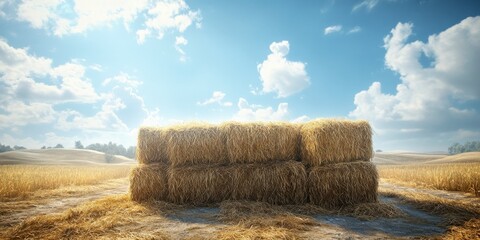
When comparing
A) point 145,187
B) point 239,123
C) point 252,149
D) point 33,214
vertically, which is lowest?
point 33,214

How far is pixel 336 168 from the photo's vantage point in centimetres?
674

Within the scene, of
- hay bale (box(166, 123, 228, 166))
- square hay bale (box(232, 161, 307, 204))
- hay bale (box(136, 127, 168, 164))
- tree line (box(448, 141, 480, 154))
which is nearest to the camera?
square hay bale (box(232, 161, 307, 204))

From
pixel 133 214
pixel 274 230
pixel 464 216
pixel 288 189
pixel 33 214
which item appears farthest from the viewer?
pixel 288 189

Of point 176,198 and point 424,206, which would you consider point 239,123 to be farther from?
point 424,206

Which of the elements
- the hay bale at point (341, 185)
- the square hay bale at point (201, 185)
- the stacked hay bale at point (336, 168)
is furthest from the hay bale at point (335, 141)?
the square hay bale at point (201, 185)

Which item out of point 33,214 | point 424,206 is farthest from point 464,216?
point 33,214

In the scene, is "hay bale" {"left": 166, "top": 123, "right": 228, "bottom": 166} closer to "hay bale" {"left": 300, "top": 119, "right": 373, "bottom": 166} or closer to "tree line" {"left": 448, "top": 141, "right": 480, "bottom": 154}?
"hay bale" {"left": 300, "top": 119, "right": 373, "bottom": 166}

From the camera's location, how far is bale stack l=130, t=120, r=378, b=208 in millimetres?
6738

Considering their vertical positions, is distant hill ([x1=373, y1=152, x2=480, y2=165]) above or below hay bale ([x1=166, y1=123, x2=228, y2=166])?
below

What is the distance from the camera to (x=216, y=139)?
23.6ft

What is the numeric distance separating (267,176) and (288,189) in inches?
22.3

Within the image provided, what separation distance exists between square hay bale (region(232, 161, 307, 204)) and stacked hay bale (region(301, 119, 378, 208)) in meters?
0.28

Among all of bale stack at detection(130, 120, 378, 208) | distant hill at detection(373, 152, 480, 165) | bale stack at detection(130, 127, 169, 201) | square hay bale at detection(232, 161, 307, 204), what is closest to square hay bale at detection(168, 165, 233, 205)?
bale stack at detection(130, 120, 378, 208)

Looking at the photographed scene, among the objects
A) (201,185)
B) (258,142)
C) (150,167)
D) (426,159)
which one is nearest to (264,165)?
(258,142)
